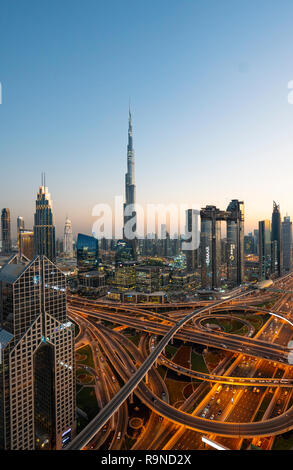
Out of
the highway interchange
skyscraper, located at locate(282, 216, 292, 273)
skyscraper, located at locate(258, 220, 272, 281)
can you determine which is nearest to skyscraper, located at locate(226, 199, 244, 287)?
skyscraper, located at locate(258, 220, 272, 281)

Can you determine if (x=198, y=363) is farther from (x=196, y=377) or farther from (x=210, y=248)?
(x=210, y=248)

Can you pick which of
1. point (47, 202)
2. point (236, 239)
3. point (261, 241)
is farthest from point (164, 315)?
point (47, 202)

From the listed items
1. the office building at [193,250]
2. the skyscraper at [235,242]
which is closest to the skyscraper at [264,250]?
the skyscraper at [235,242]

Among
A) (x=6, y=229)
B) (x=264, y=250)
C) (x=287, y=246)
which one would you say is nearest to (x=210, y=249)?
(x=264, y=250)

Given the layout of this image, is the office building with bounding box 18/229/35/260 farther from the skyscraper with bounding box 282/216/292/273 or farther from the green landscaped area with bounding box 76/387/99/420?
the skyscraper with bounding box 282/216/292/273

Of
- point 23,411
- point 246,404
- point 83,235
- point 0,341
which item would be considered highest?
point 83,235

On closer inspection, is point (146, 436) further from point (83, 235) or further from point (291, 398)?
point (83, 235)
